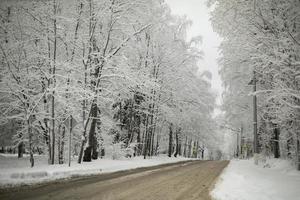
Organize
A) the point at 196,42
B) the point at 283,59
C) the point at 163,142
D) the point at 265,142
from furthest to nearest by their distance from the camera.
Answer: the point at 163,142
the point at 196,42
the point at 265,142
the point at 283,59

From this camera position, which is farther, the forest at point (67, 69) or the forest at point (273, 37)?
the forest at point (67, 69)

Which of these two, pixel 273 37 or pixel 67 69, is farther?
pixel 67 69

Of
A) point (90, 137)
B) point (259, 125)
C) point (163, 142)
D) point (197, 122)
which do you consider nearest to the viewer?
point (90, 137)

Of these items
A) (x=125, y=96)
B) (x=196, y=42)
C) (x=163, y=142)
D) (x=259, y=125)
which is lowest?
(x=163, y=142)

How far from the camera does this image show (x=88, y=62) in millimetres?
17234

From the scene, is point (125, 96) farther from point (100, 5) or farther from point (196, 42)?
point (196, 42)

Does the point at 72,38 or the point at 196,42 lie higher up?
the point at 196,42

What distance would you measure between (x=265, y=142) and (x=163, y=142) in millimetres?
20132

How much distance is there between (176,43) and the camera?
30.2 meters

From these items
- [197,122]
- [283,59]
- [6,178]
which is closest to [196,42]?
[197,122]

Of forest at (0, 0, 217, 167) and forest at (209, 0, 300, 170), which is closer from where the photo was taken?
forest at (209, 0, 300, 170)

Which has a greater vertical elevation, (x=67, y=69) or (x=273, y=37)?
(x=273, y=37)

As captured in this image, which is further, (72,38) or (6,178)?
(72,38)

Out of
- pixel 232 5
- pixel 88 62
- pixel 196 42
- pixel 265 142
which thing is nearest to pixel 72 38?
pixel 88 62
